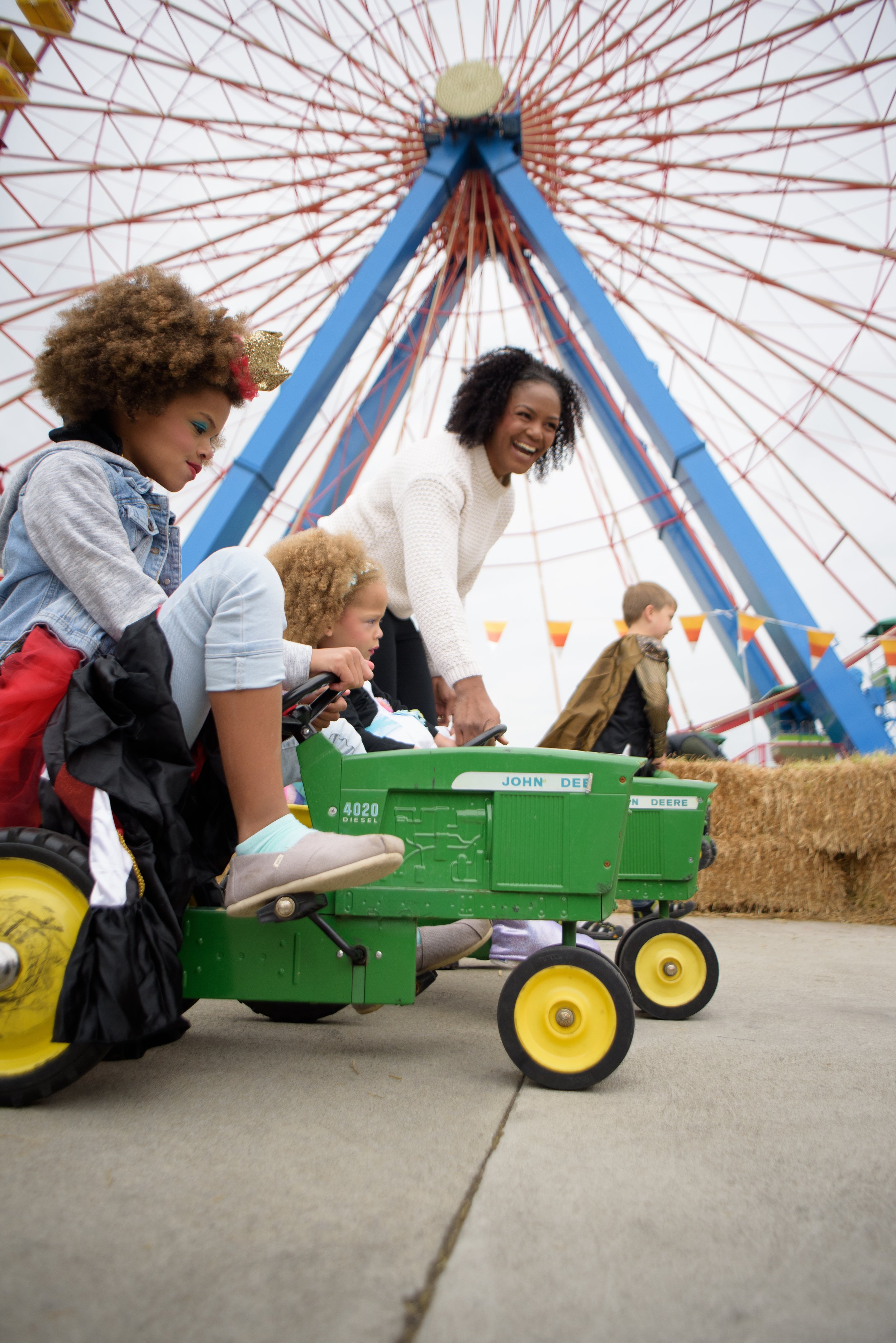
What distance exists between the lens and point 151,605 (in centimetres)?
126

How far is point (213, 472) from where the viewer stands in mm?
7109

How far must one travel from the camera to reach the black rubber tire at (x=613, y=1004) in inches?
47.9

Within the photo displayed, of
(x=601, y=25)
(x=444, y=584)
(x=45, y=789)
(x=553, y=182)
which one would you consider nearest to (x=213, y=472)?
(x=553, y=182)

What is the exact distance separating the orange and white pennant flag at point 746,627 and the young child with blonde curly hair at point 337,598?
13.5 ft

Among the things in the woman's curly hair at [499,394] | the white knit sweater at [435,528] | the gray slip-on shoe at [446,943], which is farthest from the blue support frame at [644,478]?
the gray slip-on shoe at [446,943]

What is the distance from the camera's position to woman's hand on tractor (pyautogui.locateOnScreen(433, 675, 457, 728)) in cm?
274

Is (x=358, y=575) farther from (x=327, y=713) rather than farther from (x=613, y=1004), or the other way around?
(x=613, y=1004)

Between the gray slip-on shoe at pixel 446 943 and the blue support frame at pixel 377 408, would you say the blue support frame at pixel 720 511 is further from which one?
the gray slip-on shoe at pixel 446 943

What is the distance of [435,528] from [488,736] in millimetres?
640

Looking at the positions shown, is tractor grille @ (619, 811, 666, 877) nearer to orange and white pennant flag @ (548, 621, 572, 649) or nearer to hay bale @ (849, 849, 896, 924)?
hay bale @ (849, 849, 896, 924)

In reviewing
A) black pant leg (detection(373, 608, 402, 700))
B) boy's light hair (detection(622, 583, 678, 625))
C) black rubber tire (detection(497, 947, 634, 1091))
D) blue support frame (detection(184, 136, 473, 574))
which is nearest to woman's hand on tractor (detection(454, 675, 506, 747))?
black rubber tire (detection(497, 947, 634, 1091))

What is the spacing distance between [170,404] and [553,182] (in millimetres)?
6614

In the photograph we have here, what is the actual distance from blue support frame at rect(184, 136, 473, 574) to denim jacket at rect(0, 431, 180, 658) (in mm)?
4010

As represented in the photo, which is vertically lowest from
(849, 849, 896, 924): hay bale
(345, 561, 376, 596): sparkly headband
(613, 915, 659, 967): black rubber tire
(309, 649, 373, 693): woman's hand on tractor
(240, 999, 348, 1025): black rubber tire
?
(849, 849, 896, 924): hay bale
